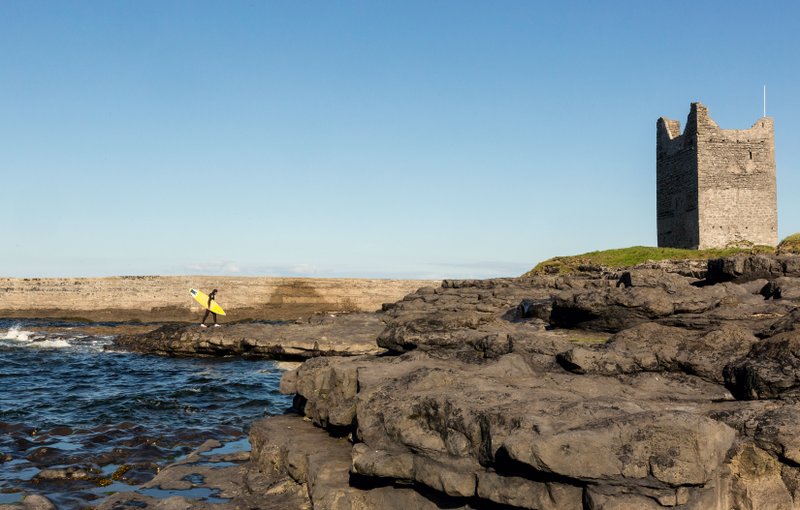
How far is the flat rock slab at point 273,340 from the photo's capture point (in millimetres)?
25594

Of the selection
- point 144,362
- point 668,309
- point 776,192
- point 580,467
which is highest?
point 776,192

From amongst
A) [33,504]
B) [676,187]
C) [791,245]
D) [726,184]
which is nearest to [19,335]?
[33,504]

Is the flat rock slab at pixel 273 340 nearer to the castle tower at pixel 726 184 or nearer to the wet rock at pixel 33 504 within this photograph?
the wet rock at pixel 33 504

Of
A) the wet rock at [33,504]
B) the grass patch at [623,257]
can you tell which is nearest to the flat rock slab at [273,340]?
the wet rock at [33,504]

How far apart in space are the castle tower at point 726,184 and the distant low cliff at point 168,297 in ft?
71.0

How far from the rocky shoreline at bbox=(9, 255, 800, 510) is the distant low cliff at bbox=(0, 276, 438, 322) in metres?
35.9

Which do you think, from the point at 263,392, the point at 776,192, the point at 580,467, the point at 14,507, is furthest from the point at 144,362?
the point at 776,192

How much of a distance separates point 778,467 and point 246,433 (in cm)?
1035

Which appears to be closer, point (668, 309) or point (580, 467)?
point (580, 467)

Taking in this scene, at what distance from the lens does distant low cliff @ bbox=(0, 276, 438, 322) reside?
47.3 metres

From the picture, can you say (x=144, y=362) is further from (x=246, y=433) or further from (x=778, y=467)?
(x=778, y=467)

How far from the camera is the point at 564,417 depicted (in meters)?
7.43

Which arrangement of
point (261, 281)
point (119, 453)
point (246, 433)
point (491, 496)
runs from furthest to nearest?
point (261, 281) < point (246, 433) < point (119, 453) < point (491, 496)

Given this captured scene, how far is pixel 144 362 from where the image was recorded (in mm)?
27234
